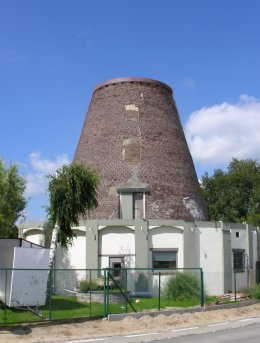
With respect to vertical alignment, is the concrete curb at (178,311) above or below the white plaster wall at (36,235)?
below

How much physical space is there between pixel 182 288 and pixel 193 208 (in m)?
9.58

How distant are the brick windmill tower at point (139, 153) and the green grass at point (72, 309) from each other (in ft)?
27.4

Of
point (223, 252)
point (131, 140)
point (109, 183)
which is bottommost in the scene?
point (223, 252)

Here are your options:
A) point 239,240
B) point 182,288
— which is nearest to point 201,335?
point 182,288

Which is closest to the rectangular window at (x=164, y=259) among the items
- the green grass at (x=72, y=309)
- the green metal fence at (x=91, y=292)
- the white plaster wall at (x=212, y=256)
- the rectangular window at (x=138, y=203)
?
the green metal fence at (x=91, y=292)

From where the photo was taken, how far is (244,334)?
14914mm

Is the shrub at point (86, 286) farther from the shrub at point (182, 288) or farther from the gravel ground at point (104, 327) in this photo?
the gravel ground at point (104, 327)

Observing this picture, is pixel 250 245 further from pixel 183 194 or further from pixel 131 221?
pixel 131 221

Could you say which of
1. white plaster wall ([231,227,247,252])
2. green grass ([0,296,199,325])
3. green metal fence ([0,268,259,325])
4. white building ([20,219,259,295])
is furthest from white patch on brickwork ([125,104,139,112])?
green grass ([0,296,199,325])

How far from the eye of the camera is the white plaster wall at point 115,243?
93.1 ft

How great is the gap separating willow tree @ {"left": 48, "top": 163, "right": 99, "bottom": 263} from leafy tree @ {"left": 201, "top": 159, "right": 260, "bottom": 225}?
37137 mm

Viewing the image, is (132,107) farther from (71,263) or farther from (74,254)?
(71,263)

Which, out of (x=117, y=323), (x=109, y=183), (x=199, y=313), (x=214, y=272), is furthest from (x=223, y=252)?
(x=117, y=323)

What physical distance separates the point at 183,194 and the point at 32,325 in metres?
18.3
